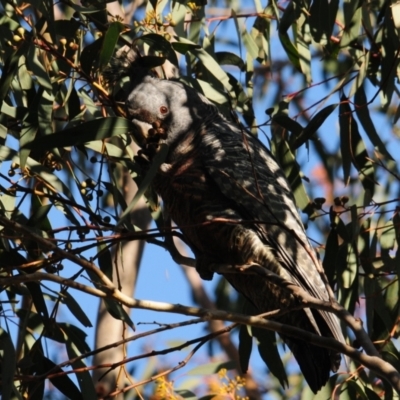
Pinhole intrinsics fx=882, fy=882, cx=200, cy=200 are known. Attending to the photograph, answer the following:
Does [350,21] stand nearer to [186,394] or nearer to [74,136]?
[74,136]

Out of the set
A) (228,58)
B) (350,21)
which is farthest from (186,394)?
(350,21)

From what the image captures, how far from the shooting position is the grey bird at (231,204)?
9.77 ft

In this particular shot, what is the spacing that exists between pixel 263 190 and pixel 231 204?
0.53 ft

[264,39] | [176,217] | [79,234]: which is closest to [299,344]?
[176,217]

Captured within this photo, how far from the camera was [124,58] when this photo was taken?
130 inches

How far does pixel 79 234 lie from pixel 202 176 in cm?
71

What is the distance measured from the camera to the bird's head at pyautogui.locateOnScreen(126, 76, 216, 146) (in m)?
3.26

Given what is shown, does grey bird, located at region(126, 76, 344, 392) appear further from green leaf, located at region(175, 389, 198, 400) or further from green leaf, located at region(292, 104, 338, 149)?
green leaf, located at region(175, 389, 198, 400)

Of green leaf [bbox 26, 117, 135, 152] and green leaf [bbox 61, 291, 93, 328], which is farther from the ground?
green leaf [bbox 26, 117, 135, 152]

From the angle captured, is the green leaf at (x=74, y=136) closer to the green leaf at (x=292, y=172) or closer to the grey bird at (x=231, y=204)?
the grey bird at (x=231, y=204)

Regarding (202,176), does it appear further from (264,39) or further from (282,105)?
(264,39)

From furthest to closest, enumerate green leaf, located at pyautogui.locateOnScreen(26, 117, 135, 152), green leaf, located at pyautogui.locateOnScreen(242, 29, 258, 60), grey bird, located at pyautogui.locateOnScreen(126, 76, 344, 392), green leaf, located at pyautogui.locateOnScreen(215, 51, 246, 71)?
1. green leaf, located at pyautogui.locateOnScreen(242, 29, 258, 60)
2. green leaf, located at pyautogui.locateOnScreen(215, 51, 246, 71)
3. grey bird, located at pyautogui.locateOnScreen(126, 76, 344, 392)
4. green leaf, located at pyautogui.locateOnScreen(26, 117, 135, 152)

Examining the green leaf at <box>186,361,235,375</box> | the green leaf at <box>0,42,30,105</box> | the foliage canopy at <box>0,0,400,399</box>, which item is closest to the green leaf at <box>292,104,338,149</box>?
the foliage canopy at <box>0,0,400,399</box>

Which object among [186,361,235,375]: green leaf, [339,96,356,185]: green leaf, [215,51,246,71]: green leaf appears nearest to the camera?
[339,96,356,185]: green leaf
